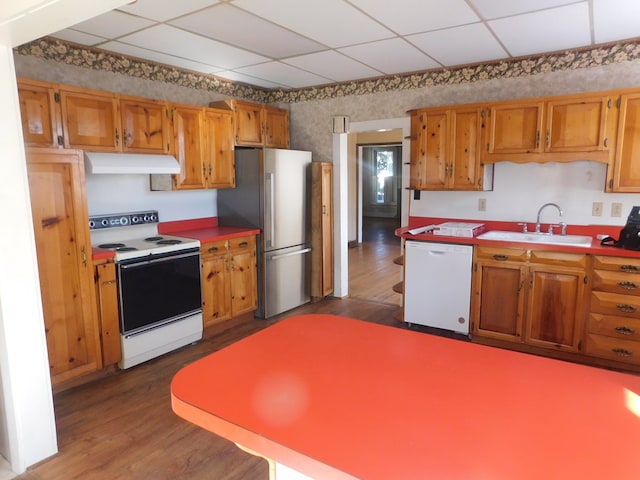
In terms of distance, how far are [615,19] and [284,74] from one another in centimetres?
279

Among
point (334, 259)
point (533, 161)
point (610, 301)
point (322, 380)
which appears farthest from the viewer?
point (334, 259)

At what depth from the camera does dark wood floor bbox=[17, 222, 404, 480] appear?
2162mm

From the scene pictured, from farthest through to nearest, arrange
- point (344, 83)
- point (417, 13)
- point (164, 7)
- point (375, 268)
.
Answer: point (375, 268)
point (344, 83)
point (417, 13)
point (164, 7)

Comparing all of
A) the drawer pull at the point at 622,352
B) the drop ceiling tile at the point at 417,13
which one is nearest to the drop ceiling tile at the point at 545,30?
the drop ceiling tile at the point at 417,13

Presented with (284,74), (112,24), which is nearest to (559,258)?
(284,74)

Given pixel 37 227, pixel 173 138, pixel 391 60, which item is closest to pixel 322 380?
pixel 37 227

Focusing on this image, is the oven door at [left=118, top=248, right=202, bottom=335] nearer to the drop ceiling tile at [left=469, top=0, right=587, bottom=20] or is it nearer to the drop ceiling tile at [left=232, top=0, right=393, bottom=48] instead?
the drop ceiling tile at [left=232, top=0, right=393, bottom=48]

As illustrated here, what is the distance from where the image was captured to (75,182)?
8.93 ft

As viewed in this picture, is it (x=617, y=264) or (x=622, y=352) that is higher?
(x=617, y=264)

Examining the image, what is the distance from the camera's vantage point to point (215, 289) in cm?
393

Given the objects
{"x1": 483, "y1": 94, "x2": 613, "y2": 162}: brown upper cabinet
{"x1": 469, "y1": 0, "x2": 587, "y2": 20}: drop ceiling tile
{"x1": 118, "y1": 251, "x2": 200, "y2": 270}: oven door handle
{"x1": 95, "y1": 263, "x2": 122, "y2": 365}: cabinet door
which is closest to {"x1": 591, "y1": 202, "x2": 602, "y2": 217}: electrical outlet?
{"x1": 483, "y1": 94, "x2": 613, "y2": 162}: brown upper cabinet

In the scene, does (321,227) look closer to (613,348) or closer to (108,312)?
(108,312)

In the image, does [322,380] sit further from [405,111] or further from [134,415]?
[405,111]

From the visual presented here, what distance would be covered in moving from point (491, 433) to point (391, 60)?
3.59m
